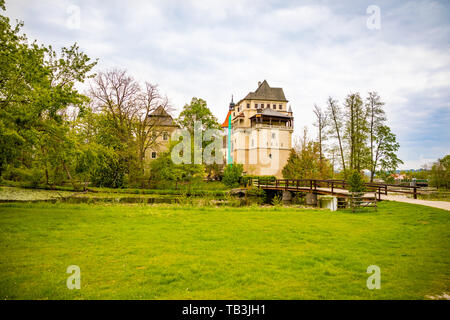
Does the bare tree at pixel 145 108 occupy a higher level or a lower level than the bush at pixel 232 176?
higher

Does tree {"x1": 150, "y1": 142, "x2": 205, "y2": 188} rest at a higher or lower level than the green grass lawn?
higher

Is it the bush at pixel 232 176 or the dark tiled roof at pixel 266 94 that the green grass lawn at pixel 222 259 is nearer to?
the bush at pixel 232 176

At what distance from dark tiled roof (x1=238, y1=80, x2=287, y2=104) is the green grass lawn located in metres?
48.0

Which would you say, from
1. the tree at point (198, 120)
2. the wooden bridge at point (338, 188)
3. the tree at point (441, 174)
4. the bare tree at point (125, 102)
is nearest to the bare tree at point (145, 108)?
the bare tree at point (125, 102)

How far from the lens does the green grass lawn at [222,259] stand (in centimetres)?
426

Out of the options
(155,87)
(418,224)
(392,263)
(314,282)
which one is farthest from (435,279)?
(155,87)

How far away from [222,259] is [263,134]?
145 ft

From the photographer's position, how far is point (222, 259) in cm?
578

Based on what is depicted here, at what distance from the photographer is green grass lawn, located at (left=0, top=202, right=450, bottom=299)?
426 centimetres

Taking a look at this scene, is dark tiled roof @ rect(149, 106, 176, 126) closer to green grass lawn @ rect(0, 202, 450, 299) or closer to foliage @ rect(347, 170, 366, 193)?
foliage @ rect(347, 170, 366, 193)

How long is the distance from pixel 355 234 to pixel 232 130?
49767mm

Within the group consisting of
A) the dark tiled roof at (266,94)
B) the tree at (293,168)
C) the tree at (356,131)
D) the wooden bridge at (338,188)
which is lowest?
the wooden bridge at (338,188)

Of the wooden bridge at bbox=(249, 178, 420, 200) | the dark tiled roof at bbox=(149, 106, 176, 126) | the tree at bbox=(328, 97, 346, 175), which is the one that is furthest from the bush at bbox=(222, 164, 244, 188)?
the tree at bbox=(328, 97, 346, 175)

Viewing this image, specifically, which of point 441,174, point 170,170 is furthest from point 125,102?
point 441,174
